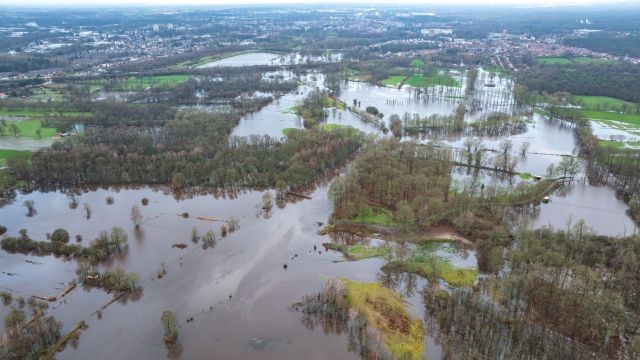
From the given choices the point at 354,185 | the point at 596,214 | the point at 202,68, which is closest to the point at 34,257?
the point at 354,185

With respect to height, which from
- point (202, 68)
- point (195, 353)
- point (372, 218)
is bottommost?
point (195, 353)

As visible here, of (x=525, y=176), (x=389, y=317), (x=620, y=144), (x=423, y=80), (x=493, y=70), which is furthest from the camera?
(x=493, y=70)

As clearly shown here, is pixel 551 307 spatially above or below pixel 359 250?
above

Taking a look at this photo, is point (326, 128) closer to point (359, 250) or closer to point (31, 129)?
point (359, 250)

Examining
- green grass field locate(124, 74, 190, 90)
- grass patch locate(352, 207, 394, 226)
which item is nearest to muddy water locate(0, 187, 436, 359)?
grass patch locate(352, 207, 394, 226)

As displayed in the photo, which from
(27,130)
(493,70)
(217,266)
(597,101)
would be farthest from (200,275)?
(493,70)

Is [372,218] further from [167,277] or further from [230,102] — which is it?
[230,102]

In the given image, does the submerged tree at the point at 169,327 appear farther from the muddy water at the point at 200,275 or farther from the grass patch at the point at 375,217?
the grass patch at the point at 375,217
